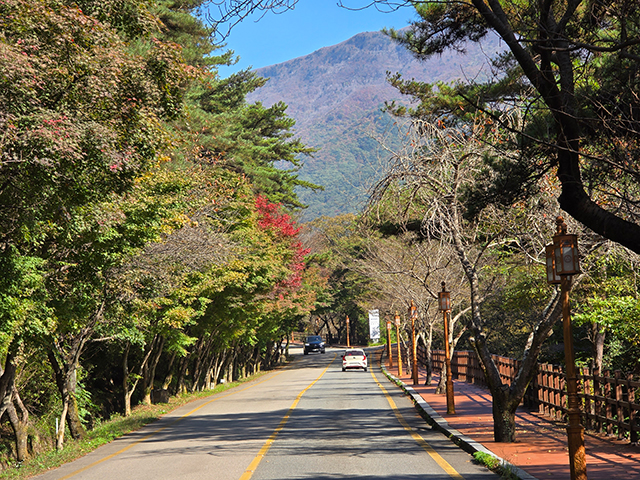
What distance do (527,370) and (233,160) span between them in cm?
2836

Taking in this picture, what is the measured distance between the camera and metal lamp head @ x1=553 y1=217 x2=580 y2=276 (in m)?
9.10

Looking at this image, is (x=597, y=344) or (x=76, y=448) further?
(x=597, y=344)

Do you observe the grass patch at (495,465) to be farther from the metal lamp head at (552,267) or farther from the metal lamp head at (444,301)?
the metal lamp head at (444,301)

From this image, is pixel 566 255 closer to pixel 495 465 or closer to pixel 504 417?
pixel 495 465

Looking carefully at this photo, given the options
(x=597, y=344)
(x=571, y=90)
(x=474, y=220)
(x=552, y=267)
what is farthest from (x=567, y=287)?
(x=597, y=344)

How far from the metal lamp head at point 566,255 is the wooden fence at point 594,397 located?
126 inches

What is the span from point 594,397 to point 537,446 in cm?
219

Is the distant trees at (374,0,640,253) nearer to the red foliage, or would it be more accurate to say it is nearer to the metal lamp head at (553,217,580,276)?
the metal lamp head at (553,217,580,276)

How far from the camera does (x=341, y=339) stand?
344ft

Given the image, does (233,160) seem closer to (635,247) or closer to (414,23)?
(414,23)

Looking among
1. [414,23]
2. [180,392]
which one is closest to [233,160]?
[180,392]

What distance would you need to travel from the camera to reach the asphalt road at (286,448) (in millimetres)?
10195

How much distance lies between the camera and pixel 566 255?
9.16m

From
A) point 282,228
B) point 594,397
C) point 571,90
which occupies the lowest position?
point 594,397
